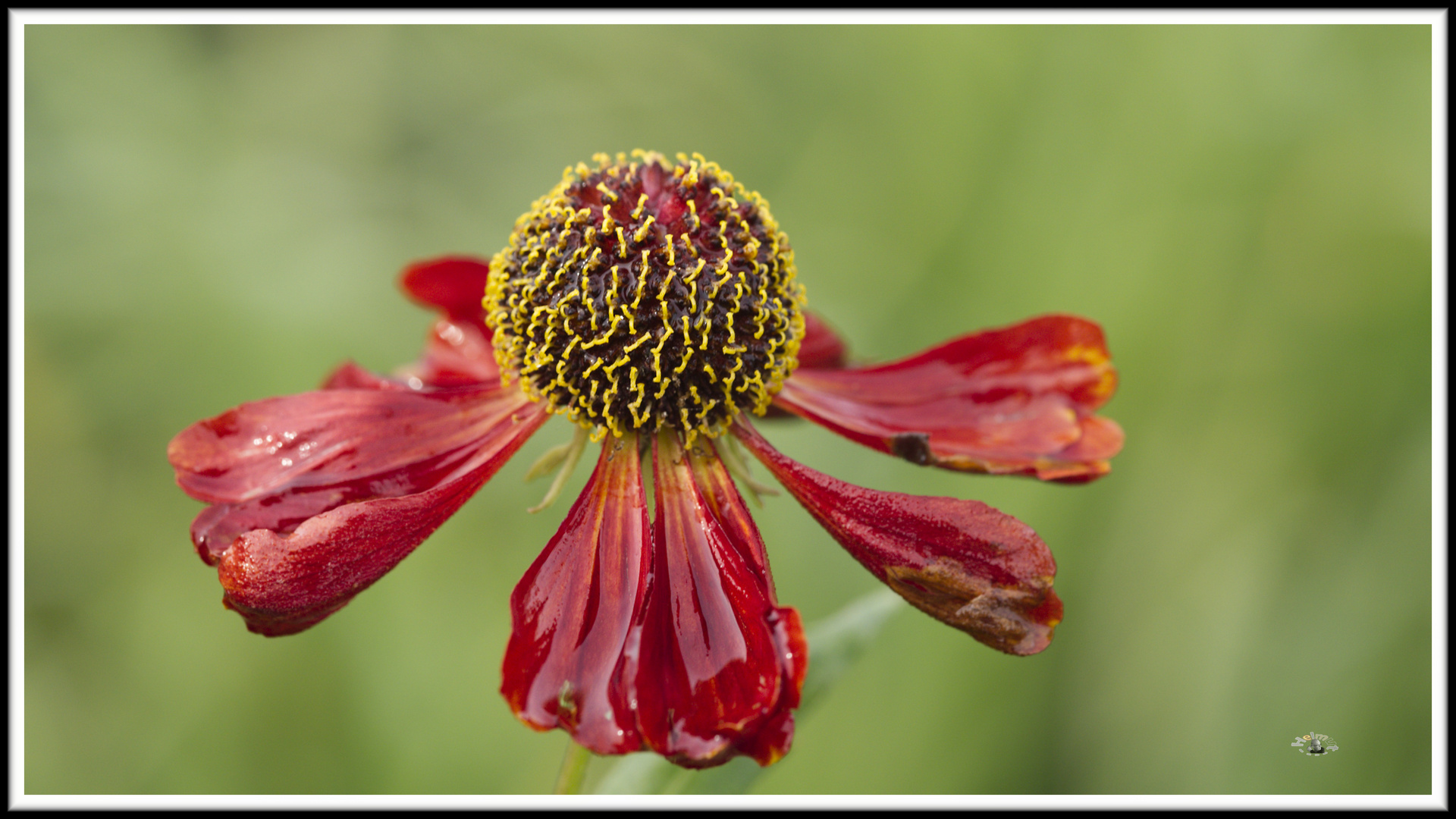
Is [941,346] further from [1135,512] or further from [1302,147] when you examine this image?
[1302,147]

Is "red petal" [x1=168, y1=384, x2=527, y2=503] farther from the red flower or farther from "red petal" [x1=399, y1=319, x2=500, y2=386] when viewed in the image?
"red petal" [x1=399, y1=319, x2=500, y2=386]

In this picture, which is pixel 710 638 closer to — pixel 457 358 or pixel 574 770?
pixel 574 770

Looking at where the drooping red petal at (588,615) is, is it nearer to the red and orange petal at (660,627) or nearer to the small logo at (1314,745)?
the red and orange petal at (660,627)

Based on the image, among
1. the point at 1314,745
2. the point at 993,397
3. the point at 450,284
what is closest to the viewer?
the point at 993,397

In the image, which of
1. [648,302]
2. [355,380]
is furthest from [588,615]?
[355,380]

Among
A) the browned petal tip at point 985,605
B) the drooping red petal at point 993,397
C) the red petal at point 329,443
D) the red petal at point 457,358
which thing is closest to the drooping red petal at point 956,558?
the browned petal tip at point 985,605

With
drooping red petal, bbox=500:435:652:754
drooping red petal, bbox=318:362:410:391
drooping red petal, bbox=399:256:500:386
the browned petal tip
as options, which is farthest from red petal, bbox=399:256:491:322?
the browned petal tip
